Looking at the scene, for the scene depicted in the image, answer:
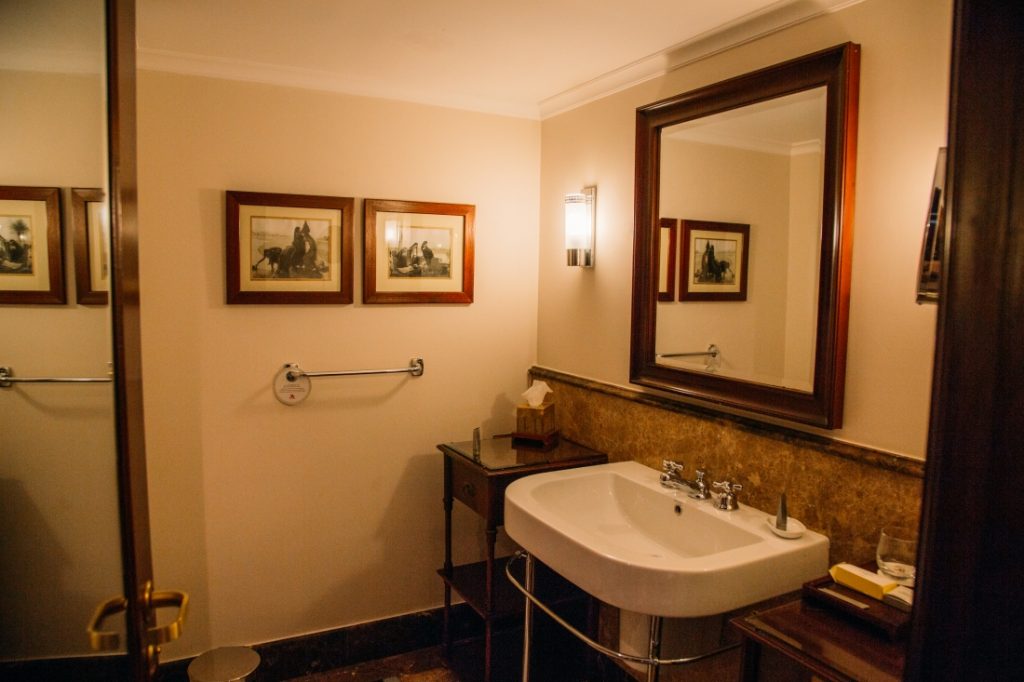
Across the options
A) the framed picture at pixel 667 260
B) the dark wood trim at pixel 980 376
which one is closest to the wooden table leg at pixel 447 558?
the framed picture at pixel 667 260

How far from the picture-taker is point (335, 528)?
267cm

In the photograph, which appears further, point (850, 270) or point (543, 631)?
point (543, 631)

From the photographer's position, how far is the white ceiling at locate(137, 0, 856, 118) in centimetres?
186

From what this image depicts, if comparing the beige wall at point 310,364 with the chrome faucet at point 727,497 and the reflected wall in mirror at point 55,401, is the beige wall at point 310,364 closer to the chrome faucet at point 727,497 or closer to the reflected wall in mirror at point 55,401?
the chrome faucet at point 727,497

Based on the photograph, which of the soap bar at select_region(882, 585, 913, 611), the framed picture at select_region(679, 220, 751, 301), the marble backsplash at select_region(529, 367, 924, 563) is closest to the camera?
the soap bar at select_region(882, 585, 913, 611)

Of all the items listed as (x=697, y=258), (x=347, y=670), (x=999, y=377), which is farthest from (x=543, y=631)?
(x=999, y=377)

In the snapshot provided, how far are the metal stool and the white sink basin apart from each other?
110cm

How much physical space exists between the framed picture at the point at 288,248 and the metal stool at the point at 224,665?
1.29 meters

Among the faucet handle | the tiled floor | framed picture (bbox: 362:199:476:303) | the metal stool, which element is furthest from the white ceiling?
the tiled floor

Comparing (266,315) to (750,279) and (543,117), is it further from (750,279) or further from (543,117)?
(750,279)

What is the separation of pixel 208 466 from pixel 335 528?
557mm

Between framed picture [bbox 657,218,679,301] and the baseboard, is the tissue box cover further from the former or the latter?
the baseboard

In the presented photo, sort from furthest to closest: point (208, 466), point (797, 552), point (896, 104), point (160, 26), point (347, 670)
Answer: point (347, 670) < point (208, 466) < point (160, 26) < point (797, 552) < point (896, 104)

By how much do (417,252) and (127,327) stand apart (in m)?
1.90
